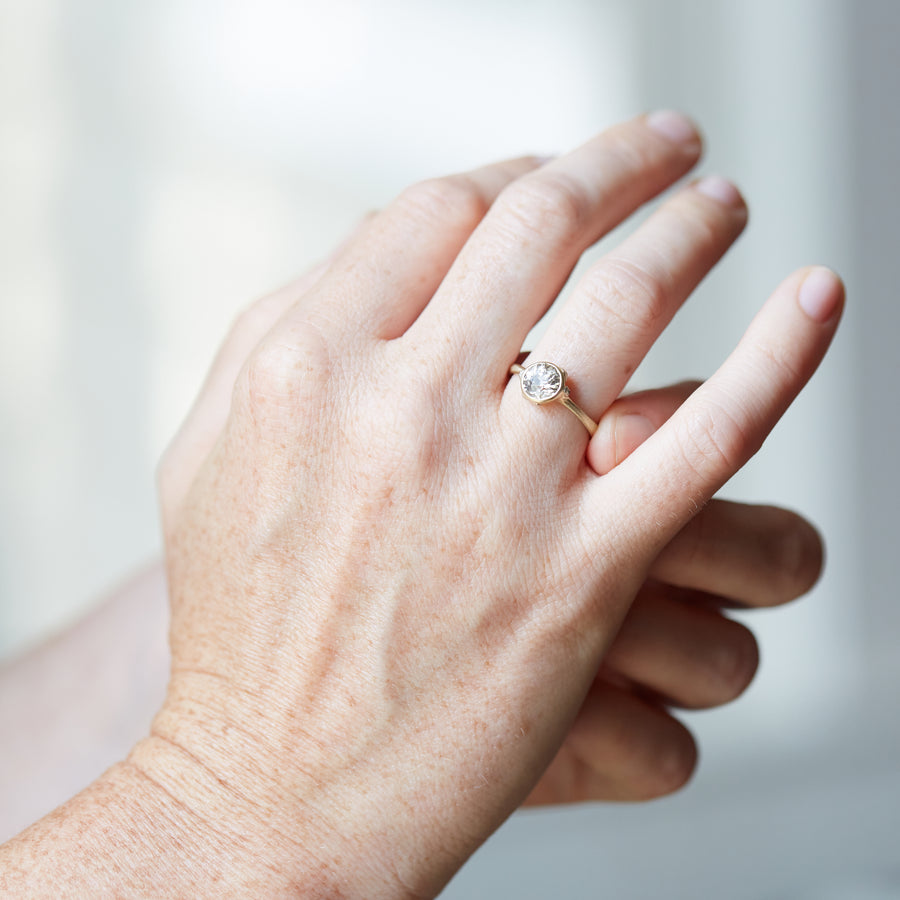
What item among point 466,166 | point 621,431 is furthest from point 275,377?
point 466,166

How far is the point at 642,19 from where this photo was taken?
2109 millimetres

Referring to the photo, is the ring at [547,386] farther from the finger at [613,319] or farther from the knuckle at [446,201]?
the knuckle at [446,201]

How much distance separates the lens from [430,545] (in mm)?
631

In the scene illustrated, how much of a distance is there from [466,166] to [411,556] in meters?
1.62

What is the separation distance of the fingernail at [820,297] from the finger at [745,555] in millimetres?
187

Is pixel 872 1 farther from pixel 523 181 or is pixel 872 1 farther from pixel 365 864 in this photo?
pixel 365 864

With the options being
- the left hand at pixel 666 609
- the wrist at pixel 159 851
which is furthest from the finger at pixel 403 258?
the wrist at pixel 159 851

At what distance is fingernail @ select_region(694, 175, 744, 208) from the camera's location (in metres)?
0.75

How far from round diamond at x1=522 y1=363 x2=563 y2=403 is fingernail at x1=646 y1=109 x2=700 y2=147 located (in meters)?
0.30

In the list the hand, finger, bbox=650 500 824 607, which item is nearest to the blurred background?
finger, bbox=650 500 824 607

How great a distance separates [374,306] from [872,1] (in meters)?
2.09

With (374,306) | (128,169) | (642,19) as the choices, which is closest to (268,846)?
(374,306)

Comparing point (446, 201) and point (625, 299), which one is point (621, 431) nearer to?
point (625, 299)

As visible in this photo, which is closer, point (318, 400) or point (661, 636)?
point (318, 400)
